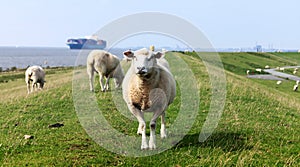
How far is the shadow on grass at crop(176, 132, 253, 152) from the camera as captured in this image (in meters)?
8.46

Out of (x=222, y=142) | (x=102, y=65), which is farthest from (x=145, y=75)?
(x=102, y=65)

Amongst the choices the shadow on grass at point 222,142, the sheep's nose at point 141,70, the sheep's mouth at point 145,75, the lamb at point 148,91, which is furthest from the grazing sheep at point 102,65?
the sheep's nose at point 141,70

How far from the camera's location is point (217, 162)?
7.24 m

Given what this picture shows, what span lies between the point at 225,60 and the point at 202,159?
53.1m

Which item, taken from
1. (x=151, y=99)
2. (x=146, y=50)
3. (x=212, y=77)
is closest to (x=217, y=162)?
(x=151, y=99)

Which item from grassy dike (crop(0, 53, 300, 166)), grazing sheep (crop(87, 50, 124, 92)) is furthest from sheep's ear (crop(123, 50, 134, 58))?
grazing sheep (crop(87, 50, 124, 92))

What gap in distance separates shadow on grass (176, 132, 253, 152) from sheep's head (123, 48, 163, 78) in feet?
7.22

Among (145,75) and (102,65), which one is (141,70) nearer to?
(145,75)

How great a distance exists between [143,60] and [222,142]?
329cm

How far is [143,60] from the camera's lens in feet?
24.2

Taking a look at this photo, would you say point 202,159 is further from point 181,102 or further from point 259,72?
point 259,72

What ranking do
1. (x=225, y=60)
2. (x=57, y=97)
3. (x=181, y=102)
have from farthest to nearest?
(x=225, y=60)
(x=57, y=97)
(x=181, y=102)

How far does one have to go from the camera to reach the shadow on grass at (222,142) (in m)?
8.46

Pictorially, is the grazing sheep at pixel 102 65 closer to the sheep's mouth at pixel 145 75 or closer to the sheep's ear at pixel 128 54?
the sheep's ear at pixel 128 54
